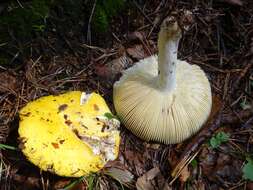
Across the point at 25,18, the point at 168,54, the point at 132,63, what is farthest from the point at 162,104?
the point at 25,18

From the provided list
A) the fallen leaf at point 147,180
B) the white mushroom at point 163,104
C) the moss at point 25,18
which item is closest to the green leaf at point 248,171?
the white mushroom at point 163,104

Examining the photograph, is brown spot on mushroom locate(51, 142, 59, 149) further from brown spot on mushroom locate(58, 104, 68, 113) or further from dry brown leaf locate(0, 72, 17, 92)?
dry brown leaf locate(0, 72, 17, 92)

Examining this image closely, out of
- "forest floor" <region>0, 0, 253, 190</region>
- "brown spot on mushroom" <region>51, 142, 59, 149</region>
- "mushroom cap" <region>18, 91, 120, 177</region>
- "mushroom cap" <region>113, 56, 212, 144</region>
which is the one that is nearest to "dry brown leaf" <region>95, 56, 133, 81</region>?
"forest floor" <region>0, 0, 253, 190</region>

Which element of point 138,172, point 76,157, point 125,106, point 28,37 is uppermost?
point 28,37

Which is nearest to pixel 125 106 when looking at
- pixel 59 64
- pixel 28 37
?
pixel 59 64

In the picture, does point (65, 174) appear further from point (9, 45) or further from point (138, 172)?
point (9, 45)

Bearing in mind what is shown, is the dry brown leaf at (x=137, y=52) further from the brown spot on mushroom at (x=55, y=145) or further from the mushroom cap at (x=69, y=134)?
the brown spot on mushroom at (x=55, y=145)
